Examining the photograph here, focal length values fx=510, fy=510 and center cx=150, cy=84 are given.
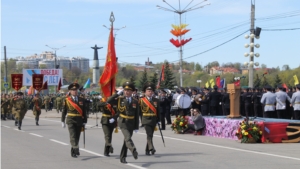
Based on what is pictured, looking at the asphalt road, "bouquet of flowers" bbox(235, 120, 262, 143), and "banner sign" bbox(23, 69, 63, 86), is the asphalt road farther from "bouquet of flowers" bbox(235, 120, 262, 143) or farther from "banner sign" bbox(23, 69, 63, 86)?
"banner sign" bbox(23, 69, 63, 86)

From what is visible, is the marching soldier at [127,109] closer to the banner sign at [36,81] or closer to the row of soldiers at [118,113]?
the row of soldiers at [118,113]

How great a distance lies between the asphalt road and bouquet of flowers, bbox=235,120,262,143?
0.28 meters

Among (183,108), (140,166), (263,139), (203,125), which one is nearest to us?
(140,166)

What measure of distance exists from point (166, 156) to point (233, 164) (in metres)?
2.14

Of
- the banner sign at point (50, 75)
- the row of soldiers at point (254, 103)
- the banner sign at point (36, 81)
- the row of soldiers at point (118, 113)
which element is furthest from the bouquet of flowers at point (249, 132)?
the banner sign at point (50, 75)

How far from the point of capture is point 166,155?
1338 centimetres

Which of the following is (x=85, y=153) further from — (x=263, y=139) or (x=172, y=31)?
(x=172, y=31)

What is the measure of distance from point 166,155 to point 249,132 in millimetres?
3953

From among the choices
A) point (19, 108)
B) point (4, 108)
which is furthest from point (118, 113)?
point (4, 108)

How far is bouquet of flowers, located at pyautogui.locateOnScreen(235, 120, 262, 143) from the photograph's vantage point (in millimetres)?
16219

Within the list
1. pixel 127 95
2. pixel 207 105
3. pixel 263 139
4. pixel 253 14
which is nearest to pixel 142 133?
pixel 207 105

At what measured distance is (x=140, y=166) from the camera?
11320 mm

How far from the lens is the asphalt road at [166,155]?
1156 centimetres

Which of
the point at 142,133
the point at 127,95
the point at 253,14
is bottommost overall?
the point at 142,133
